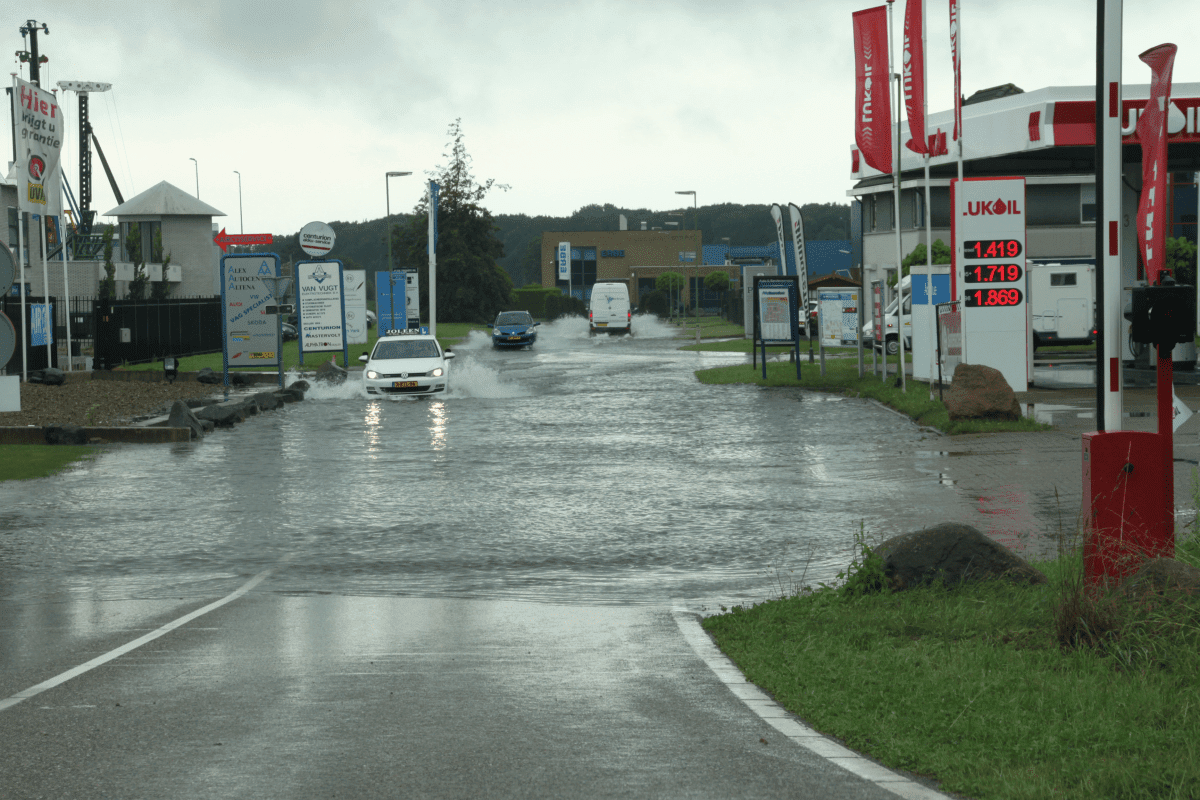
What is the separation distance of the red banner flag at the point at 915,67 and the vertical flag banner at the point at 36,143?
1798 centimetres

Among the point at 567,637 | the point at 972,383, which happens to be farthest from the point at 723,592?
the point at 972,383

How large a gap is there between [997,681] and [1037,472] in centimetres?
901

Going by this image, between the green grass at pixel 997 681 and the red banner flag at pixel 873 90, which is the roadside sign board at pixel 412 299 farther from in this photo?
the green grass at pixel 997 681

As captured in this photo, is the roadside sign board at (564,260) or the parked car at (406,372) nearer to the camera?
the parked car at (406,372)

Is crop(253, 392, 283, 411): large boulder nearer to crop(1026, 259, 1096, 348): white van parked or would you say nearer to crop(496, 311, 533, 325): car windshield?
crop(1026, 259, 1096, 348): white van parked

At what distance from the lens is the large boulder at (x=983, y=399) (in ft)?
64.8

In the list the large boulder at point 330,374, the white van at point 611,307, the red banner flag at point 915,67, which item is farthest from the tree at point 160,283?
the red banner flag at point 915,67

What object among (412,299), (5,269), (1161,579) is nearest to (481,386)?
(5,269)

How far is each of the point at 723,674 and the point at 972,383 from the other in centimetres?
1379

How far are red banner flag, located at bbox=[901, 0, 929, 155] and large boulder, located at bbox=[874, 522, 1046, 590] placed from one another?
756 inches

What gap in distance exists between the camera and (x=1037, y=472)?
49.1ft

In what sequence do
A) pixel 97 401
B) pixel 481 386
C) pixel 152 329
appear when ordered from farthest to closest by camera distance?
pixel 152 329 → pixel 481 386 → pixel 97 401

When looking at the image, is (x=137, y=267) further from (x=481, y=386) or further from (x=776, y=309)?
(x=776, y=309)

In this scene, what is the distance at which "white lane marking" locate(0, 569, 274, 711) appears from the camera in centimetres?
673
